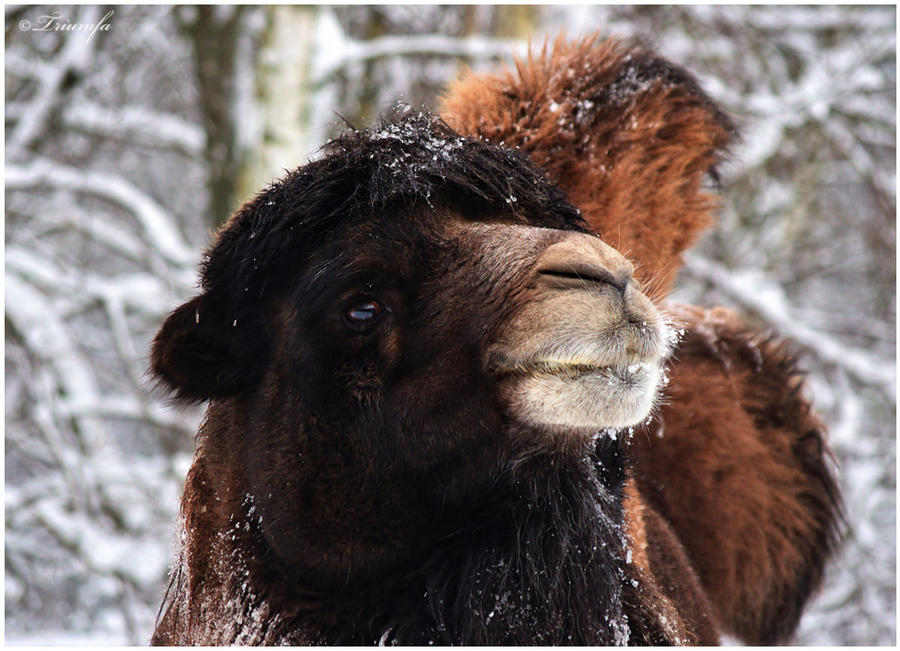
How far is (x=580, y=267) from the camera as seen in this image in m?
1.74

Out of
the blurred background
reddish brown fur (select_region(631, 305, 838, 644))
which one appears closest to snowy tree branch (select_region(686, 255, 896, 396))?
the blurred background

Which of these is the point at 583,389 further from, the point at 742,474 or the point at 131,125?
the point at 131,125

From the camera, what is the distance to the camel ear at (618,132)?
281cm

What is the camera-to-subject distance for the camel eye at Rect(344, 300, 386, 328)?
195 centimetres

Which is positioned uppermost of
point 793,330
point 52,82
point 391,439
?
point 52,82

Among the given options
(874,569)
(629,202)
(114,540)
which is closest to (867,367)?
(874,569)

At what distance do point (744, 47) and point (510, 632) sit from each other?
7.90 metres

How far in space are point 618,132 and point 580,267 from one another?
134 cm

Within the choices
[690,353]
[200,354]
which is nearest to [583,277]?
[200,354]

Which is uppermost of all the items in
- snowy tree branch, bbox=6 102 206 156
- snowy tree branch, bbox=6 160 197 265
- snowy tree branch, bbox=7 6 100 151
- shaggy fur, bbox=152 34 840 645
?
snowy tree branch, bbox=6 102 206 156

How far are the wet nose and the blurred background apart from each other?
197 centimetres

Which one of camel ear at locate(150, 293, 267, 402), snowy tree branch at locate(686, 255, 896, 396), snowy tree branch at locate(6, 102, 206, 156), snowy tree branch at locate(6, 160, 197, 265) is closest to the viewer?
camel ear at locate(150, 293, 267, 402)

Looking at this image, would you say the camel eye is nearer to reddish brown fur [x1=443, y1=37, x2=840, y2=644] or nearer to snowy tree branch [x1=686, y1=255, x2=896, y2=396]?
reddish brown fur [x1=443, y1=37, x2=840, y2=644]

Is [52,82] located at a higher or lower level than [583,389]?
higher
